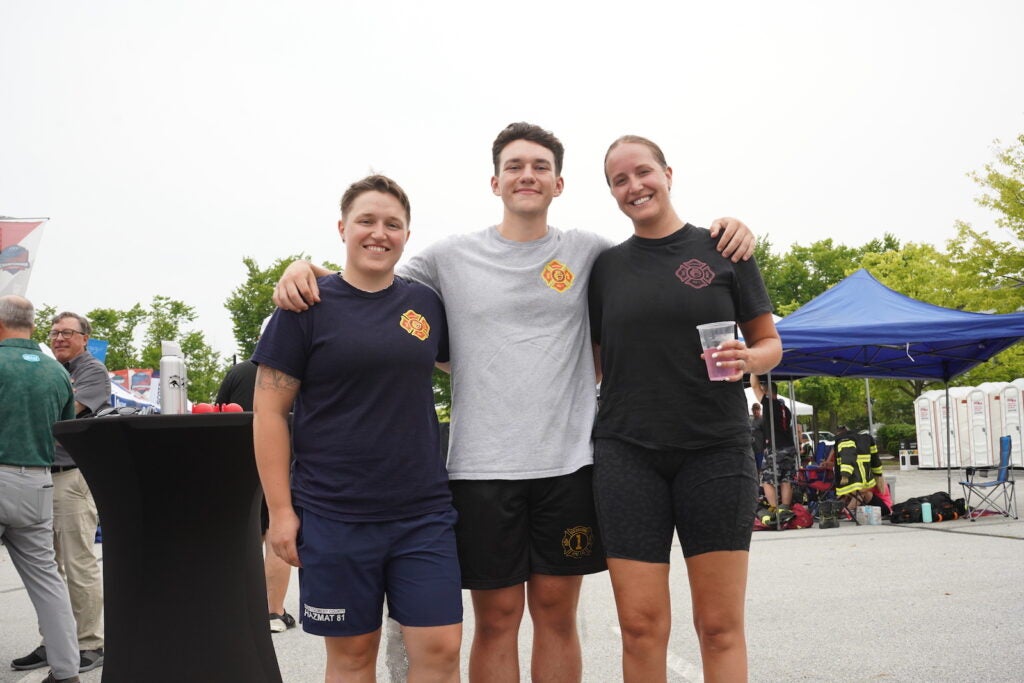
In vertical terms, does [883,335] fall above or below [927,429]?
above

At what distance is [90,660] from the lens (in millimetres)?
5000

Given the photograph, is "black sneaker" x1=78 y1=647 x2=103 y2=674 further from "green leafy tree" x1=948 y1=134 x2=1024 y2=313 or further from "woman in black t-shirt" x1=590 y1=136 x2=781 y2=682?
"green leafy tree" x1=948 y1=134 x2=1024 y2=313

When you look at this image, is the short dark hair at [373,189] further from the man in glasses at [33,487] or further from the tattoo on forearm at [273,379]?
the man in glasses at [33,487]

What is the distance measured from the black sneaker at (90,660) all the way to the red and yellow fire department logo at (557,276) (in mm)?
3983

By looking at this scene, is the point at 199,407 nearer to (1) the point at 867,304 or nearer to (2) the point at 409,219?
(2) the point at 409,219

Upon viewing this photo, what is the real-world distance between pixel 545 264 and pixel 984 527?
9287 millimetres

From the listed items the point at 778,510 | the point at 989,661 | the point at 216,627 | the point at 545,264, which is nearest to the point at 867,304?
the point at 778,510

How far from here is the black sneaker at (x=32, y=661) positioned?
498 centimetres

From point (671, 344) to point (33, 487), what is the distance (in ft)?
12.2

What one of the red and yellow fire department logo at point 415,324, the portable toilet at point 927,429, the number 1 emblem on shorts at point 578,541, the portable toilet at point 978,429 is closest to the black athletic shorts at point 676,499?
the number 1 emblem on shorts at point 578,541

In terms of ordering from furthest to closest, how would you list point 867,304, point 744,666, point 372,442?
point 867,304 < point 744,666 < point 372,442

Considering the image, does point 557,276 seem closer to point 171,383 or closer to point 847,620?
point 171,383

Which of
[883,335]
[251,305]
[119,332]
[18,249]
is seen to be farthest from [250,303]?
[883,335]

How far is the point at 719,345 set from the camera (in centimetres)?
261
